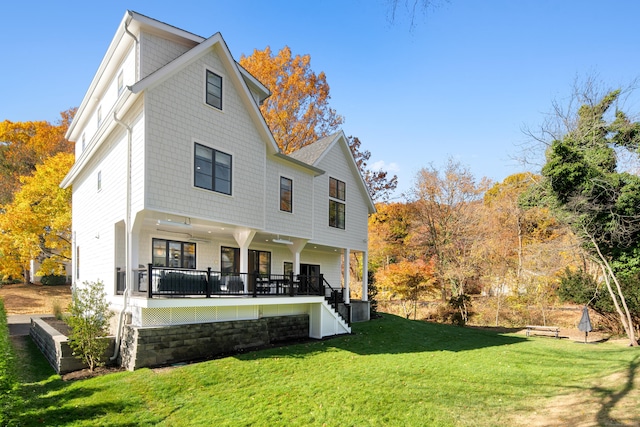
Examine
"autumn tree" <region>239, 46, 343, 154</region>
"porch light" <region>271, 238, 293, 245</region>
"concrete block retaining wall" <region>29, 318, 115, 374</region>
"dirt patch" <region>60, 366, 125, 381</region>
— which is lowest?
"dirt patch" <region>60, 366, 125, 381</region>

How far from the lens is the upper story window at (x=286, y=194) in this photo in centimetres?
1504

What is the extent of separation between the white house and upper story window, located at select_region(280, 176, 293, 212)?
43 millimetres

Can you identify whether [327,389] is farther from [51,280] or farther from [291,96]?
[51,280]

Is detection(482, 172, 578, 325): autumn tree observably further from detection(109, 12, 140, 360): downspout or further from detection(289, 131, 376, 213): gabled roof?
detection(109, 12, 140, 360): downspout

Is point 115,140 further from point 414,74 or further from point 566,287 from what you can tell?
point 566,287

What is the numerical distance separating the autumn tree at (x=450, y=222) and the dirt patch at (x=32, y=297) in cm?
2488

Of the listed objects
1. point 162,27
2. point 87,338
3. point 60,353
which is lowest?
point 60,353

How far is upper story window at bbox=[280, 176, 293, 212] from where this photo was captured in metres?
15.0

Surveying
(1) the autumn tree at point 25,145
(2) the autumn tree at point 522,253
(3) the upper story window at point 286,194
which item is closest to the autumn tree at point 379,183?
(2) the autumn tree at point 522,253

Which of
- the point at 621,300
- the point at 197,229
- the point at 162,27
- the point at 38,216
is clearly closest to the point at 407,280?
the point at 621,300

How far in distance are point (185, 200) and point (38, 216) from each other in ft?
56.4

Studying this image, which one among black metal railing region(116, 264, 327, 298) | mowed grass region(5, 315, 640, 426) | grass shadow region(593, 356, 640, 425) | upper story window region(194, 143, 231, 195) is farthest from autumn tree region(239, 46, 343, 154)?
grass shadow region(593, 356, 640, 425)

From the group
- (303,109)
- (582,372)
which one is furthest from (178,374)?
(303,109)

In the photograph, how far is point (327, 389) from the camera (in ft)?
27.2
